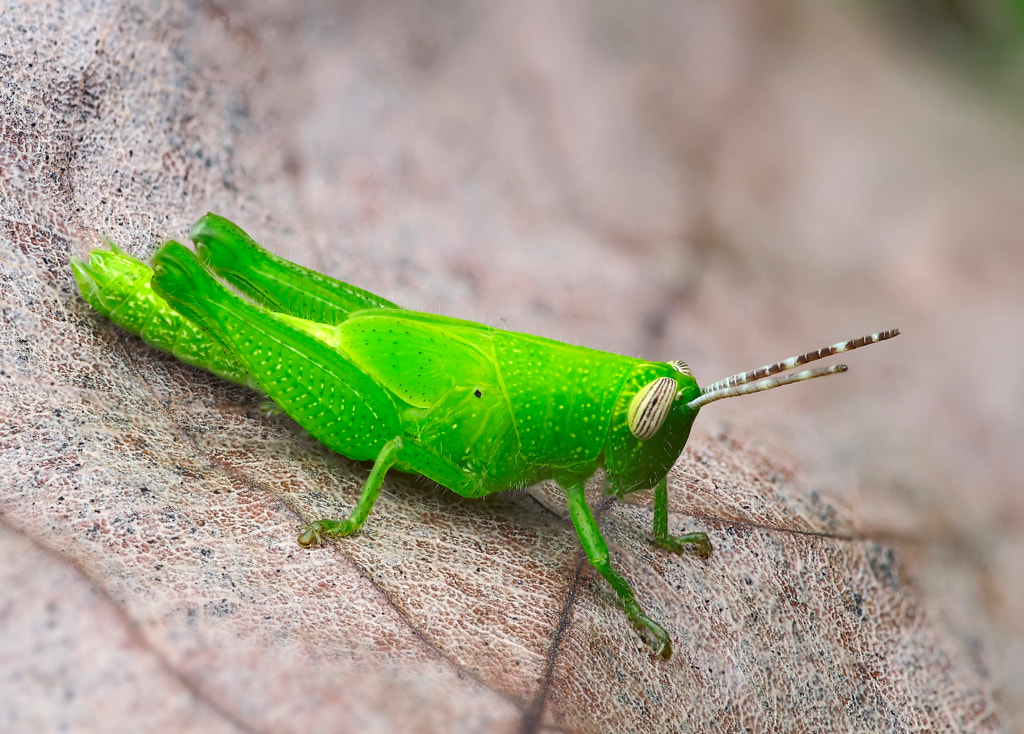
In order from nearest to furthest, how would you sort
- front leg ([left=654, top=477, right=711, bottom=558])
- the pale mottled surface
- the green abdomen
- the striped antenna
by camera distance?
the pale mottled surface < the striped antenna < the green abdomen < front leg ([left=654, top=477, right=711, bottom=558])

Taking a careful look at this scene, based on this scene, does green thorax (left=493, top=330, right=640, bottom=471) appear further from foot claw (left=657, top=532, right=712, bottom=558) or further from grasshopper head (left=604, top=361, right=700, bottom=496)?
foot claw (left=657, top=532, right=712, bottom=558)

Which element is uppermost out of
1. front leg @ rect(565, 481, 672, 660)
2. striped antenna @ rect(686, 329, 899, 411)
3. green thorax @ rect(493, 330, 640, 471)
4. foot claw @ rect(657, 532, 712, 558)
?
striped antenna @ rect(686, 329, 899, 411)

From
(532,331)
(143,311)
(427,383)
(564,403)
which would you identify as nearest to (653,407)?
(564,403)

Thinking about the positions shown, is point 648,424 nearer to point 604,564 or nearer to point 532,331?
point 604,564

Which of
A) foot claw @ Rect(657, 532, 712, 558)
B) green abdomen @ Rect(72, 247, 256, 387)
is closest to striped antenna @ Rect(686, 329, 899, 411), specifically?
foot claw @ Rect(657, 532, 712, 558)

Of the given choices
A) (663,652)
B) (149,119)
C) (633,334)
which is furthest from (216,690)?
(633,334)

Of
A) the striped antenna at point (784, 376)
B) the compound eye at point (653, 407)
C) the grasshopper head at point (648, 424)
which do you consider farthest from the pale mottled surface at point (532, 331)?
the striped antenna at point (784, 376)

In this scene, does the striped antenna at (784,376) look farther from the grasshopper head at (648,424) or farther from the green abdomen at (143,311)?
the green abdomen at (143,311)

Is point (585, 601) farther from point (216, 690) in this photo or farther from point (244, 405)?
point (244, 405)
